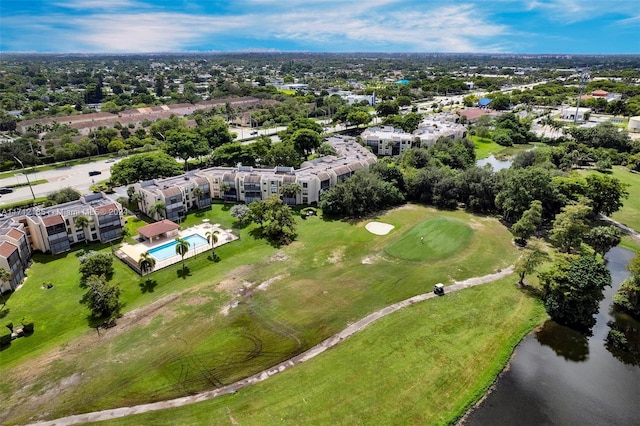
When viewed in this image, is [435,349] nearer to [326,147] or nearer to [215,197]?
[215,197]

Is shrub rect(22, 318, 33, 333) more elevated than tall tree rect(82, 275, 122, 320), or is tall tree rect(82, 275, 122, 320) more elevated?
tall tree rect(82, 275, 122, 320)

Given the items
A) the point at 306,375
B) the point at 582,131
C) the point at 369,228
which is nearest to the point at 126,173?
the point at 369,228

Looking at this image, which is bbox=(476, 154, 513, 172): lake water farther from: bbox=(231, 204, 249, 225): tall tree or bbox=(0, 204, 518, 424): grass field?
bbox=(231, 204, 249, 225): tall tree

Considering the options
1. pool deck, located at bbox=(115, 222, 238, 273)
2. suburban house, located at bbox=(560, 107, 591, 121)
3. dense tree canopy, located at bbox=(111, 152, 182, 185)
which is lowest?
pool deck, located at bbox=(115, 222, 238, 273)

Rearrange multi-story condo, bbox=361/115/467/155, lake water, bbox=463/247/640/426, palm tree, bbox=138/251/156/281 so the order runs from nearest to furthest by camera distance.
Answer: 1. lake water, bbox=463/247/640/426
2. palm tree, bbox=138/251/156/281
3. multi-story condo, bbox=361/115/467/155

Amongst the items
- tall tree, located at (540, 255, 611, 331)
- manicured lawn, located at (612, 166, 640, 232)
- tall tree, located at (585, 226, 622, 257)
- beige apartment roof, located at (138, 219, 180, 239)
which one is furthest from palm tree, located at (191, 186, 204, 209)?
manicured lawn, located at (612, 166, 640, 232)

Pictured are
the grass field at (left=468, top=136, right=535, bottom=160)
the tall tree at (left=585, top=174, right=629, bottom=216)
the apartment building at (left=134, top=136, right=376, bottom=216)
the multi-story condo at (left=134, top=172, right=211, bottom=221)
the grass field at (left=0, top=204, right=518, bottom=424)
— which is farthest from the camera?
the grass field at (left=468, top=136, right=535, bottom=160)
